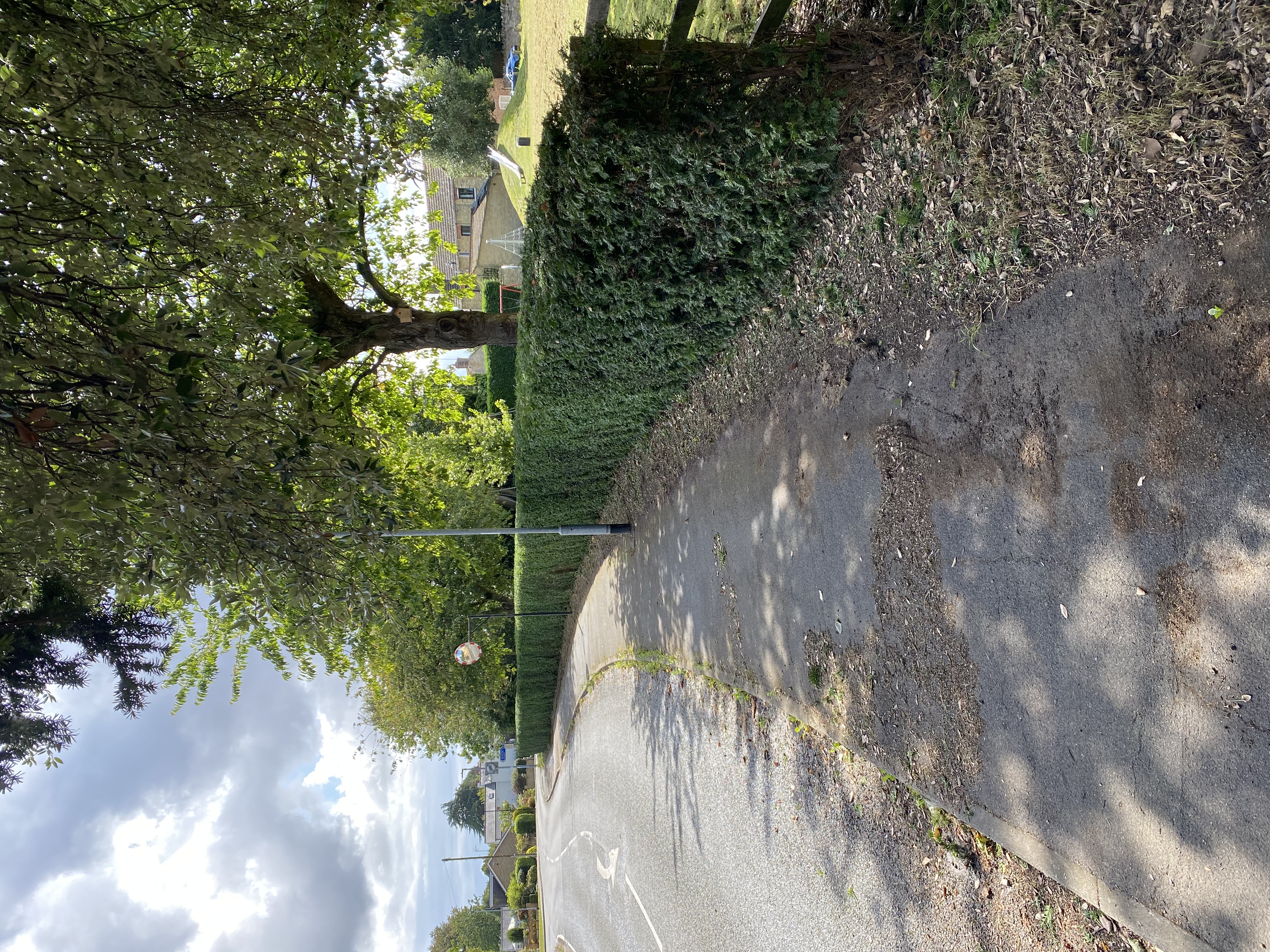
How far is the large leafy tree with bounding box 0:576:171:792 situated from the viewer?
6.13 metres

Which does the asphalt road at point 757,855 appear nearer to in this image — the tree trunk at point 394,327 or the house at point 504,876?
the tree trunk at point 394,327

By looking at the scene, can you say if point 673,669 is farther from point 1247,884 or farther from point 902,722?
point 1247,884

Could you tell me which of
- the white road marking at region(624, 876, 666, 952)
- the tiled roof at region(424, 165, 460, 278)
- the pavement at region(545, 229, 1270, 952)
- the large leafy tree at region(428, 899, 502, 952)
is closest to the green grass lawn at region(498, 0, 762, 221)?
the pavement at region(545, 229, 1270, 952)

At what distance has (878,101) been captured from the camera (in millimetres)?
5930

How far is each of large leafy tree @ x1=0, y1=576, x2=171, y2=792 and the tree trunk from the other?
4.32 metres

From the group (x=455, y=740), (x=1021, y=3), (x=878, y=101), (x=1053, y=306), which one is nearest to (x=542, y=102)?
(x=878, y=101)

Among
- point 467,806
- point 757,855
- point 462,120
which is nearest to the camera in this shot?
point 757,855

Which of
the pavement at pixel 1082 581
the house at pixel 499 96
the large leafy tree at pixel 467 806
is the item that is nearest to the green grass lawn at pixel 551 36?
the house at pixel 499 96

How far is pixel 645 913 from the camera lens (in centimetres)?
1264

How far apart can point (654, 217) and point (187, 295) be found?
475 centimetres

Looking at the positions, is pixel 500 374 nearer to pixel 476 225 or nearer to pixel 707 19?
pixel 476 225

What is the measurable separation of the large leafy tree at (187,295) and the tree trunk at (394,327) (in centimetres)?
166

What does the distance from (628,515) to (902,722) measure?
8.38 m

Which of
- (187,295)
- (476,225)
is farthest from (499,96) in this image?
(187,295)
